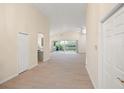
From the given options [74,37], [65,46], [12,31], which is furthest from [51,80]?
[65,46]

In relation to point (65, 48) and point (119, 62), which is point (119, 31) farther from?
point (65, 48)

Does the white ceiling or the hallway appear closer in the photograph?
the hallway

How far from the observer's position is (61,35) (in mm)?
19547

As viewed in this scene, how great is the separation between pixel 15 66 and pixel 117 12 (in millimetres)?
4536

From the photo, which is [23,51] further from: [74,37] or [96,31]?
[74,37]

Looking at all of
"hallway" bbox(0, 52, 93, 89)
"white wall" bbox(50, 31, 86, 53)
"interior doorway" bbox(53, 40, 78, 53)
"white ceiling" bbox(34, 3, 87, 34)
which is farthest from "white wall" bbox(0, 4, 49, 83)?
"interior doorway" bbox(53, 40, 78, 53)

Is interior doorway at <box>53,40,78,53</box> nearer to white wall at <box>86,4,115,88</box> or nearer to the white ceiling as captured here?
the white ceiling

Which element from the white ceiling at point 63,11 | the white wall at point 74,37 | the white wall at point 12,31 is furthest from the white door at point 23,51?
the white wall at point 74,37

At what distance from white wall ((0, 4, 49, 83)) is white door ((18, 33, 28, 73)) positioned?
11.4 inches

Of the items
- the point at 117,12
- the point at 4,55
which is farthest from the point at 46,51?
the point at 117,12

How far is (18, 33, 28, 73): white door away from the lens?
21.4 feet

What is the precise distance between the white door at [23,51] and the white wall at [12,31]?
289 mm

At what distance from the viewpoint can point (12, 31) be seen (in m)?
5.68

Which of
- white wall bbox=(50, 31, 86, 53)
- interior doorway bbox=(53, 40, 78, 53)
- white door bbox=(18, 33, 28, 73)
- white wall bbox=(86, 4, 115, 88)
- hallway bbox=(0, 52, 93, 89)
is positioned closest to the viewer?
white wall bbox=(86, 4, 115, 88)
